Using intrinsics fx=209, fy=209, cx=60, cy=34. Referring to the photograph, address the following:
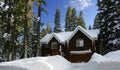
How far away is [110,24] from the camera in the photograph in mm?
33625

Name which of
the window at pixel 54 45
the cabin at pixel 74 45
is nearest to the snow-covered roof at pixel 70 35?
the cabin at pixel 74 45

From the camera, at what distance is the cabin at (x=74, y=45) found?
38.1 m

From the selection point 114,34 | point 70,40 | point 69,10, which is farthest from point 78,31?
point 69,10

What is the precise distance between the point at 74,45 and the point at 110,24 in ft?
29.5

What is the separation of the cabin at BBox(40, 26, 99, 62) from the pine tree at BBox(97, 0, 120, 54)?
4016mm

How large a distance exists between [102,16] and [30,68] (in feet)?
91.1

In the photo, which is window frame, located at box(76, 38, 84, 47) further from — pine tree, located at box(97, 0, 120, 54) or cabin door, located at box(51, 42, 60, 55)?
pine tree, located at box(97, 0, 120, 54)

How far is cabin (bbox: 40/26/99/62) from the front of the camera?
38125 millimetres

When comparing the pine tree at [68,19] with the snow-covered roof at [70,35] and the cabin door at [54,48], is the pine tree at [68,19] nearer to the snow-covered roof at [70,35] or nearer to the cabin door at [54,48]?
the snow-covered roof at [70,35]

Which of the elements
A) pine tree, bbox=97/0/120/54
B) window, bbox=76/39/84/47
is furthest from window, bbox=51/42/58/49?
pine tree, bbox=97/0/120/54

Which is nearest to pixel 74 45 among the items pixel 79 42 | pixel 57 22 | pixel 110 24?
pixel 79 42

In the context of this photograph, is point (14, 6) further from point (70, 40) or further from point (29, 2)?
point (70, 40)

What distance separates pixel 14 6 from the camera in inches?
1113

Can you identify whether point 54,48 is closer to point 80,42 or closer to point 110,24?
point 80,42
